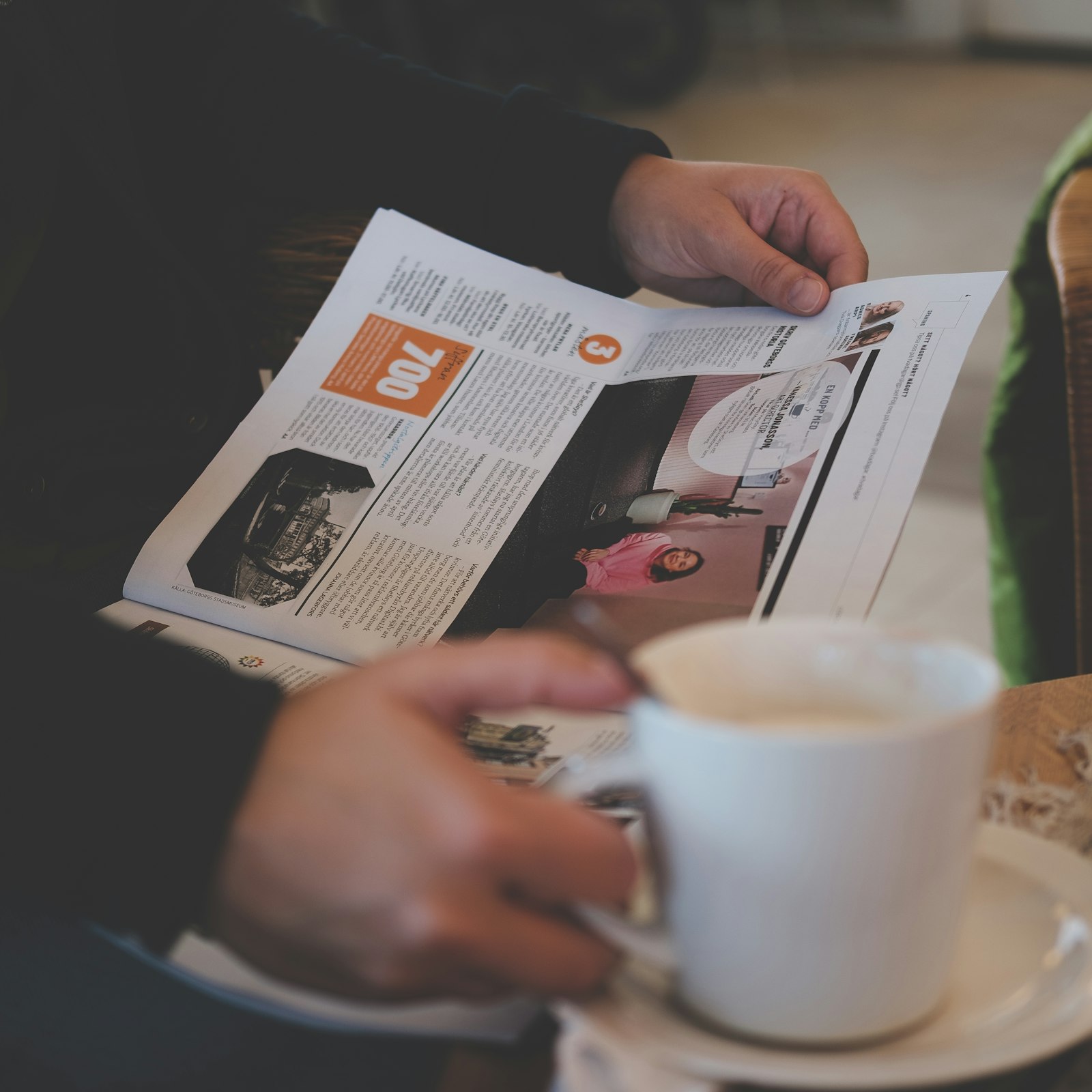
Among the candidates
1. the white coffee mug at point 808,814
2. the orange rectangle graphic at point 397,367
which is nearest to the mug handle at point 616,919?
the white coffee mug at point 808,814

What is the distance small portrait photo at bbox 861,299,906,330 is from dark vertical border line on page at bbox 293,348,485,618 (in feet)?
0.68

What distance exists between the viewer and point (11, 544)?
585mm

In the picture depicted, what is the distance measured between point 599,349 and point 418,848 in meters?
0.42

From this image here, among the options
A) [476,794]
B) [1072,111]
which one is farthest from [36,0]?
[1072,111]

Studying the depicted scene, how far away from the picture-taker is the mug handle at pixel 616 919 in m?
0.25

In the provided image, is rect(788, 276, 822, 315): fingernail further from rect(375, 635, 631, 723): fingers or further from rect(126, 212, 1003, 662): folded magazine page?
rect(375, 635, 631, 723): fingers

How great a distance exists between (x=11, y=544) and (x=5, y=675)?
312 mm

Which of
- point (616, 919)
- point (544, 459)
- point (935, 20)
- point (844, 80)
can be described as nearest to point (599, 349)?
point (544, 459)

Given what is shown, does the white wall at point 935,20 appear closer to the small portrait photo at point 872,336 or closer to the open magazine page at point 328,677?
the small portrait photo at point 872,336

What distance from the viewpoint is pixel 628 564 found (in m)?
0.51

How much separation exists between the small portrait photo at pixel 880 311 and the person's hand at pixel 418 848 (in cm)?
34

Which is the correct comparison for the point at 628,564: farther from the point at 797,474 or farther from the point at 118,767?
the point at 118,767

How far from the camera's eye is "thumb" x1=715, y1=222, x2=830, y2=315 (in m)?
0.58

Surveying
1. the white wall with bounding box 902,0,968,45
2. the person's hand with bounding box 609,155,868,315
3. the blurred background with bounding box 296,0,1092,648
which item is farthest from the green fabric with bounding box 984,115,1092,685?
the white wall with bounding box 902,0,968,45
